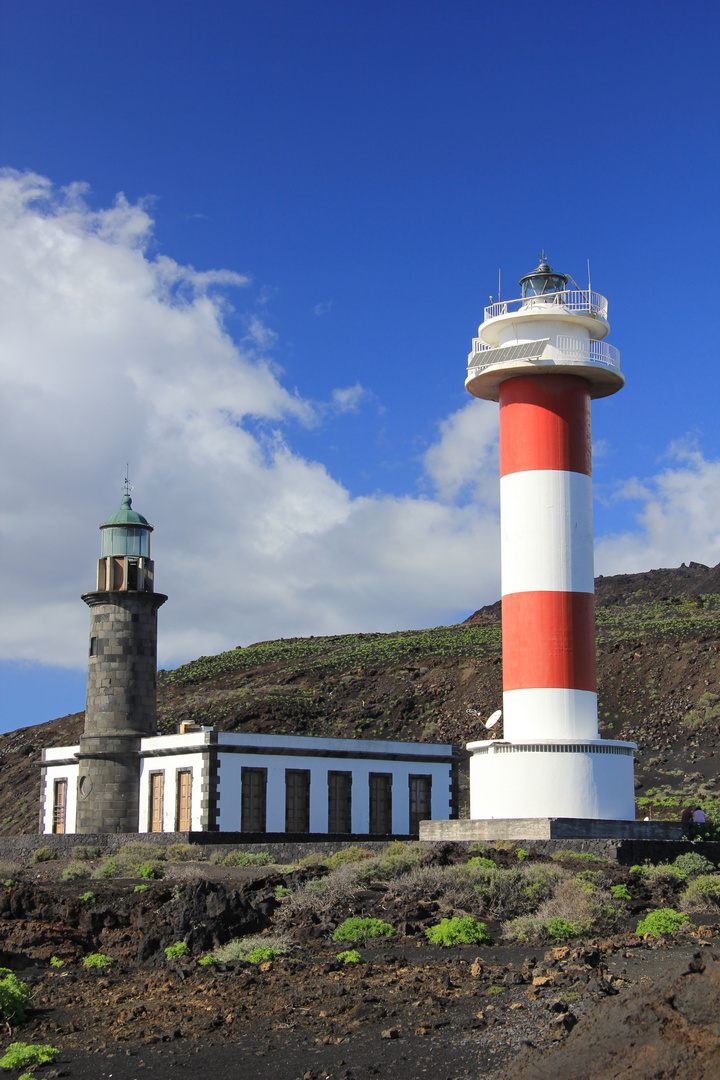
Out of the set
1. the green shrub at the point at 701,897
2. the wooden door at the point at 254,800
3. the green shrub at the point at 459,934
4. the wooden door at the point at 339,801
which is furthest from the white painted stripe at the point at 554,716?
the wooden door at the point at 339,801

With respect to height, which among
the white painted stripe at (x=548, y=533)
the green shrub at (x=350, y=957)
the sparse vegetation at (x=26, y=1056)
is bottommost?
the sparse vegetation at (x=26, y=1056)

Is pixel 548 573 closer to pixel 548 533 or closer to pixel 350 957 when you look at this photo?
pixel 548 533

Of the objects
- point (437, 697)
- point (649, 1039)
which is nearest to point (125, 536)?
point (649, 1039)

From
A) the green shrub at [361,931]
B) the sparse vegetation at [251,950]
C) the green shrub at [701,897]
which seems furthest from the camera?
the green shrub at [701,897]

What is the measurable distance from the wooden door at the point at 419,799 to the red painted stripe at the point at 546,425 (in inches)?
418

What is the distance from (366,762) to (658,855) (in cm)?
990

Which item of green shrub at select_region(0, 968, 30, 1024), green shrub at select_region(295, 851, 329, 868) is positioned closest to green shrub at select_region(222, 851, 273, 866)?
green shrub at select_region(295, 851, 329, 868)

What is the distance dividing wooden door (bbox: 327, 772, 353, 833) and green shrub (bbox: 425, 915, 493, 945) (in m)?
14.3

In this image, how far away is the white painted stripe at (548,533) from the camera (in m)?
20.7

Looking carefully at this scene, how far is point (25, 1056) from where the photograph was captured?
28.4 feet

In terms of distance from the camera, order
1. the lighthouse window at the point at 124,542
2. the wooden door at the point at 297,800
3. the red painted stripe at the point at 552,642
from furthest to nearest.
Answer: the lighthouse window at the point at 124,542, the wooden door at the point at 297,800, the red painted stripe at the point at 552,642

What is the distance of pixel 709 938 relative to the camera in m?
12.8

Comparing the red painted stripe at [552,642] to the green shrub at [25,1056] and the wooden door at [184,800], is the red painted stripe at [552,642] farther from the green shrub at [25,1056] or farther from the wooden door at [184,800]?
the green shrub at [25,1056]

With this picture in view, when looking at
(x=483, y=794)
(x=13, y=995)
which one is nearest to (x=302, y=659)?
(x=483, y=794)
